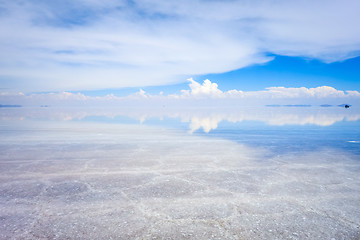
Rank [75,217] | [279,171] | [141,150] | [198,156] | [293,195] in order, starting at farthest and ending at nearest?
[141,150], [198,156], [279,171], [293,195], [75,217]

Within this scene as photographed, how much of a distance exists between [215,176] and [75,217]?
4320 mm

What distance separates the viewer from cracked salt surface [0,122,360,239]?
4.34m

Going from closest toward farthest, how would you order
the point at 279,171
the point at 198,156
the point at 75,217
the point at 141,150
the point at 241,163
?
the point at 75,217, the point at 279,171, the point at 241,163, the point at 198,156, the point at 141,150

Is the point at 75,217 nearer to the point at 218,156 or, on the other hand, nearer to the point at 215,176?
the point at 215,176

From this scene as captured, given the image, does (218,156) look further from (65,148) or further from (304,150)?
(65,148)

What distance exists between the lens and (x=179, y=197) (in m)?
5.73

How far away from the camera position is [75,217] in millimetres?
4770

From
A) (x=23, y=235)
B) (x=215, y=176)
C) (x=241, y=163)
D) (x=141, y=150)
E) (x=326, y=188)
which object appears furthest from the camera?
(x=141, y=150)

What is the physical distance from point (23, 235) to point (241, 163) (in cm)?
731

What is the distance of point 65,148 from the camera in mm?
11805

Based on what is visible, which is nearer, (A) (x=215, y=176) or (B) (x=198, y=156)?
(A) (x=215, y=176)

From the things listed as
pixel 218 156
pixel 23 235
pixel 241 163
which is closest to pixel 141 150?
pixel 218 156

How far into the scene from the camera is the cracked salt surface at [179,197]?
434 centimetres

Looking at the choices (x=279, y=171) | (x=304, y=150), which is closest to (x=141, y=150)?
(x=279, y=171)
